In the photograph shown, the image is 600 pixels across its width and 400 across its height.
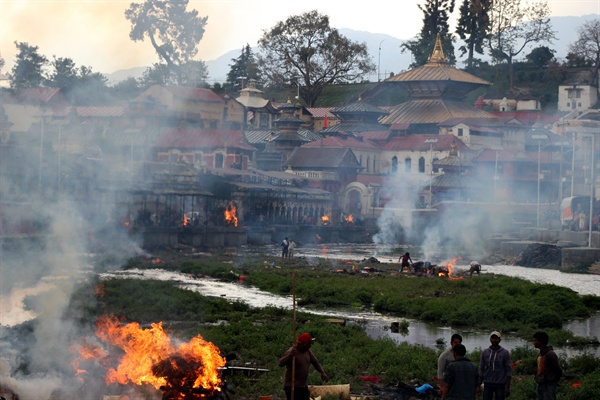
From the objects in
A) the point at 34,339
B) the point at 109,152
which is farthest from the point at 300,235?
the point at 34,339

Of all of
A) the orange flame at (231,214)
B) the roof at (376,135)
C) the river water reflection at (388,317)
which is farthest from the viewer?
the roof at (376,135)

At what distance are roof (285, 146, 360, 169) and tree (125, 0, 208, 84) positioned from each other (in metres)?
41.9

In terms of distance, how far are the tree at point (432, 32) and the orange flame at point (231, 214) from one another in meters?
70.3

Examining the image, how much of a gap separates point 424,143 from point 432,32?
133 ft

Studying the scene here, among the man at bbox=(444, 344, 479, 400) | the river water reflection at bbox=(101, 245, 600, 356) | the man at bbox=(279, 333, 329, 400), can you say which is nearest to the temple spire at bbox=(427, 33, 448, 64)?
the river water reflection at bbox=(101, 245, 600, 356)

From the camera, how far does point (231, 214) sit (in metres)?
76.2

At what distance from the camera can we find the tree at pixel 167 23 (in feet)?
169

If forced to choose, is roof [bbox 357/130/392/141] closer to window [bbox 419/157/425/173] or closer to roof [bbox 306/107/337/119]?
window [bbox 419/157/425/173]

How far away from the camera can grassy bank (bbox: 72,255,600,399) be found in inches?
818

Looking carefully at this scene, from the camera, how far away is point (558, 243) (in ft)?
200

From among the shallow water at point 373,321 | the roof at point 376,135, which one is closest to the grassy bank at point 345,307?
the shallow water at point 373,321

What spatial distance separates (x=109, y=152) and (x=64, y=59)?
857 cm

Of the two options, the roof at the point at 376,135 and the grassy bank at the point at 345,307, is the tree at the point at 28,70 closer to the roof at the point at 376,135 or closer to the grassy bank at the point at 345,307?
the grassy bank at the point at 345,307

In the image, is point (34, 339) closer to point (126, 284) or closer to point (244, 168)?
point (126, 284)
